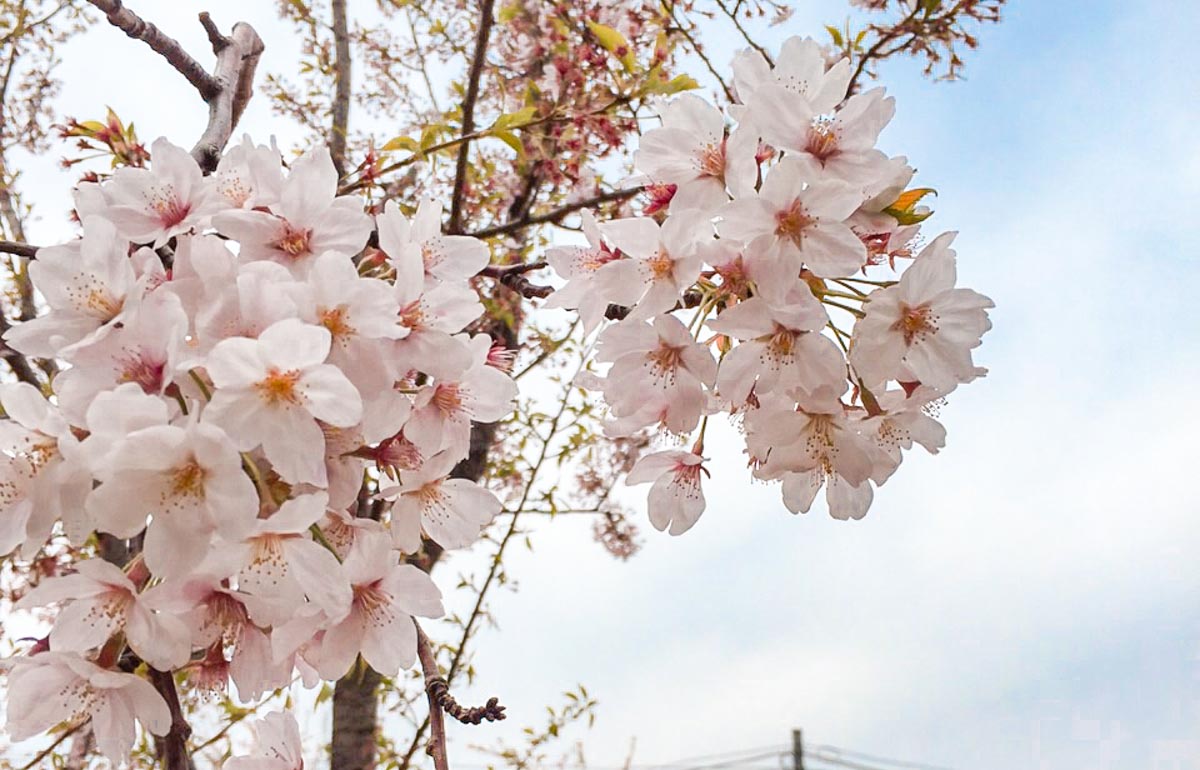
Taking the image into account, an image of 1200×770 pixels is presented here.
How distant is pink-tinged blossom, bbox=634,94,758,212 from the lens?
67cm

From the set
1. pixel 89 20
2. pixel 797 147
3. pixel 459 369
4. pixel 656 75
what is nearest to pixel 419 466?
pixel 459 369

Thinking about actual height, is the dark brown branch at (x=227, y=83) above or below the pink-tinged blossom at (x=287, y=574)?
above

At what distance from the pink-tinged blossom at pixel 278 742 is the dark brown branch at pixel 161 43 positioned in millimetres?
588

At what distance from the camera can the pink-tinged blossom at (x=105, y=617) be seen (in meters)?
0.56

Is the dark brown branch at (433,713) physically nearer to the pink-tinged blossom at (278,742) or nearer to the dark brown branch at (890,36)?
the pink-tinged blossom at (278,742)

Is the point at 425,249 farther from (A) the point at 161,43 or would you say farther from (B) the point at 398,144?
(A) the point at 161,43

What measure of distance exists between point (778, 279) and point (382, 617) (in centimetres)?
37

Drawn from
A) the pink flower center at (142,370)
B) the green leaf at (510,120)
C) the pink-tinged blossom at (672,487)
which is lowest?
the pink flower center at (142,370)

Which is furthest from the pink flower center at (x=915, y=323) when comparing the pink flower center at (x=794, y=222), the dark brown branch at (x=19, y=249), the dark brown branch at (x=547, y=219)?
the dark brown branch at (x=547, y=219)

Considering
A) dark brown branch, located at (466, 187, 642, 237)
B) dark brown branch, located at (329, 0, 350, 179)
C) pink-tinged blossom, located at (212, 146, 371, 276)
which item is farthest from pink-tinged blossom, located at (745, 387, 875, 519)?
dark brown branch, located at (329, 0, 350, 179)

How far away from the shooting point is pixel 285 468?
0.52 m

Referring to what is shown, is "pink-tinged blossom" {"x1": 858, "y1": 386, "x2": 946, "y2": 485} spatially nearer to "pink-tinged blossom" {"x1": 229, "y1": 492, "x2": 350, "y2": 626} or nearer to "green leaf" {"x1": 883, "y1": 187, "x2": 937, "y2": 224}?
"green leaf" {"x1": 883, "y1": 187, "x2": 937, "y2": 224}

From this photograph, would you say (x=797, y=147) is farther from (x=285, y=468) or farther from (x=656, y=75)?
(x=656, y=75)

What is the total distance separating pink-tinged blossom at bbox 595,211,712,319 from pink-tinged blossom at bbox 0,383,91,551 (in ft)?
1.18
